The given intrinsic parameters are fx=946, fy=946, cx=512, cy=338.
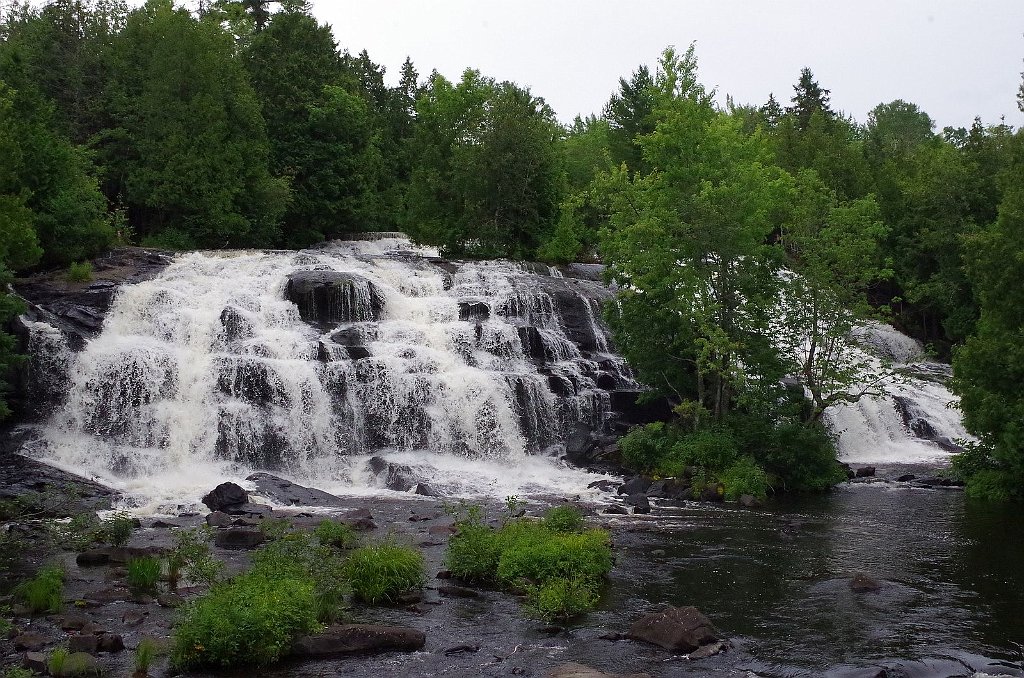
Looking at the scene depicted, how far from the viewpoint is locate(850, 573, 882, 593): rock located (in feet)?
53.7

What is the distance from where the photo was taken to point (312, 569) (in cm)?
1476

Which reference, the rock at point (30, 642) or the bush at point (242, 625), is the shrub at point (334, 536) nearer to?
the bush at point (242, 625)

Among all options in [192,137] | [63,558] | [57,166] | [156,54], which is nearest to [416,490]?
[63,558]

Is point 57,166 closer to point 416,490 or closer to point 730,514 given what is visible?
point 416,490

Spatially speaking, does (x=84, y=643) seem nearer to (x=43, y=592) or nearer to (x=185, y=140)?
A: (x=43, y=592)

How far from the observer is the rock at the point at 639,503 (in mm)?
24203

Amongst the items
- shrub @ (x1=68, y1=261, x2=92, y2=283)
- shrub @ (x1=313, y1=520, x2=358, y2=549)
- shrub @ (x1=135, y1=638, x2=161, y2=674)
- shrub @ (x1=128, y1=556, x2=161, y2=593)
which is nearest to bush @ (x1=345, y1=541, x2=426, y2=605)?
shrub @ (x1=313, y1=520, x2=358, y2=549)

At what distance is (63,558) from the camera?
59.1 feet

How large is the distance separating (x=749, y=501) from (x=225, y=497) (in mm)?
13575

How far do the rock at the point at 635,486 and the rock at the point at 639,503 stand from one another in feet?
1.41

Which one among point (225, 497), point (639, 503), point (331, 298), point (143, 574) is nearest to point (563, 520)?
point (639, 503)

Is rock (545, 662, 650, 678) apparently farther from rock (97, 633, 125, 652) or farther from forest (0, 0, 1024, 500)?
forest (0, 0, 1024, 500)

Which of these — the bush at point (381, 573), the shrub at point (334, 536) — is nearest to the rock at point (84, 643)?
the bush at point (381, 573)

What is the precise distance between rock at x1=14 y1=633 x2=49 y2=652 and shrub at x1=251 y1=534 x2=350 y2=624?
9.61ft
